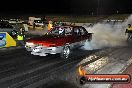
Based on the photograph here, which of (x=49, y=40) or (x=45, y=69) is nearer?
(x=45, y=69)

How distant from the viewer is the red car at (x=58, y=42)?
13055 mm

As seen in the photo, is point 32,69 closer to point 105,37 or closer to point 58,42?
point 58,42

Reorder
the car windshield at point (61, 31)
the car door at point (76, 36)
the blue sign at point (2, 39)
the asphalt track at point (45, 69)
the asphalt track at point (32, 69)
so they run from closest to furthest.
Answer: the asphalt track at point (45, 69) < the asphalt track at point (32, 69) < the car windshield at point (61, 31) < the car door at point (76, 36) < the blue sign at point (2, 39)

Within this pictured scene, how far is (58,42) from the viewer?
1324 cm

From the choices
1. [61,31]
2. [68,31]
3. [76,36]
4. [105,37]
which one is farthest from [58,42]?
[105,37]

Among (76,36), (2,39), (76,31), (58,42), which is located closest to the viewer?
(58,42)

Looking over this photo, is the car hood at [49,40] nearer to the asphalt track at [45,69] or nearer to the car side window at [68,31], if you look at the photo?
the car side window at [68,31]

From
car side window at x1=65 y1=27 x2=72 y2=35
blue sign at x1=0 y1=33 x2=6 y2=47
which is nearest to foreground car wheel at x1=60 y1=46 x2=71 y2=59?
car side window at x1=65 y1=27 x2=72 y2=35

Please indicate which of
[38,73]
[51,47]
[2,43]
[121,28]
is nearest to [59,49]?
[51,47]

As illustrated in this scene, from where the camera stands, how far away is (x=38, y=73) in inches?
411

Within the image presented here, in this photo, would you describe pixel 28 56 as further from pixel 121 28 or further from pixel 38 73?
pixel 121 28

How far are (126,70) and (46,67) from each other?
11.0ft

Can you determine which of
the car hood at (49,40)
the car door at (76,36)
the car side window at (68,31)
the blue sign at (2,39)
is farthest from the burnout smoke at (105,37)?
the blue sign at (2,39)

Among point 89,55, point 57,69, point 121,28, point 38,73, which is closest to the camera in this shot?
point 38,73
